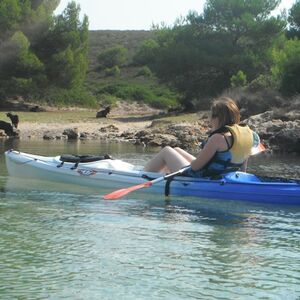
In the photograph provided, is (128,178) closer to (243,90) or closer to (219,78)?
(243,90)

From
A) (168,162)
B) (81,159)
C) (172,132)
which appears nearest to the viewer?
(168,162)

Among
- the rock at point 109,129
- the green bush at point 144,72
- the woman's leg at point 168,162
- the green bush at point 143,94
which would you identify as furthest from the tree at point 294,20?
the woman's leg at point 168,162

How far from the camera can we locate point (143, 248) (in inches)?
238

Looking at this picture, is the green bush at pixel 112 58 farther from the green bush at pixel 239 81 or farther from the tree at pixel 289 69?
the tree at pixel 289 69

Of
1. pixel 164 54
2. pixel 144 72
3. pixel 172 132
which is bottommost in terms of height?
pixel 172 132

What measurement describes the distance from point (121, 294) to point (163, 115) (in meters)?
25.4

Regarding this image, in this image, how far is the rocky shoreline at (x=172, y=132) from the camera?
1789 centimetres

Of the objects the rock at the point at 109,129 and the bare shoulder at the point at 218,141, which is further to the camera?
the rock at the point at 109,129

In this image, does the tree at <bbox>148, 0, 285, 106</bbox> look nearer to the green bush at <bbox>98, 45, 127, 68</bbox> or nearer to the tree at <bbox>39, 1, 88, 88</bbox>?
the tree at <bbox>39, 1, 88, 88</bbox>

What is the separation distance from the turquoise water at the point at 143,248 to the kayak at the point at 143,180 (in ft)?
0.45

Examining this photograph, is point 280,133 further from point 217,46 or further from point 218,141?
point 217,46

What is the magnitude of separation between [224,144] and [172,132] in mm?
12166

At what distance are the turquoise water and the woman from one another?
42 cm

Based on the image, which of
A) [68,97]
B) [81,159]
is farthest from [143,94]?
[81,159]
